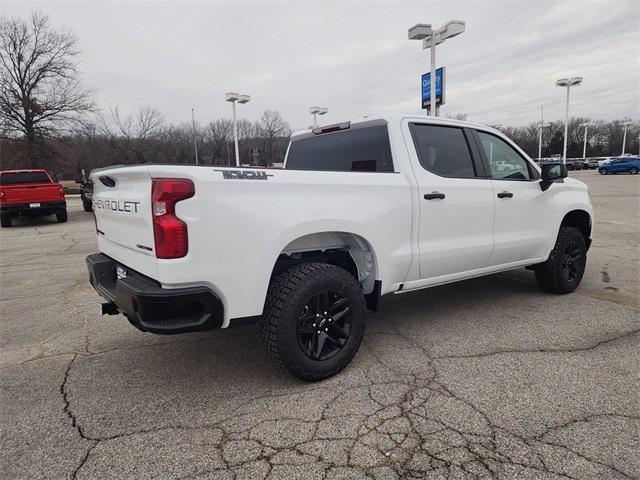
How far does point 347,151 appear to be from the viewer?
4.12 m

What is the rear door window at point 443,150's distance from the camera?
385 centimetres

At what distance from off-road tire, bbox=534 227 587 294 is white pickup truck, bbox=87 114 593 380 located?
21cm

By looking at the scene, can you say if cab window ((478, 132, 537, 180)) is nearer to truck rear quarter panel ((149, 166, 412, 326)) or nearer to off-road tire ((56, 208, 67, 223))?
truck rear quarter panel ((149, 166, 412, 326))

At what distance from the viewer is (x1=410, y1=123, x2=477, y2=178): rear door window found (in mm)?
3848

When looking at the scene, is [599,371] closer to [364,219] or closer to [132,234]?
[364,219]

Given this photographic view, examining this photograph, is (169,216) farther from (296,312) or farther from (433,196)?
(433,196)

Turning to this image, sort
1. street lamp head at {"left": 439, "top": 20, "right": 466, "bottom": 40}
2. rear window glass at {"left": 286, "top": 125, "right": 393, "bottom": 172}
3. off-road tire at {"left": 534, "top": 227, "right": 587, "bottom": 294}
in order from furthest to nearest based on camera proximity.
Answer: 1. street lamp head at {"left": 439, "top": 20, "right": 466, "bottom": 40}
2. off-road tire at {"left": 534, "top": 227, "right": 587, "bottom": 294}
3. rear window glass at {"left": 286, "top": 125, "right": 393, "bottom": 172}

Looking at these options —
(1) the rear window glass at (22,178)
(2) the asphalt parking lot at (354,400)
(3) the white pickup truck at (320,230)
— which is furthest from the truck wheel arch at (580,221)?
(1) the rear window glass at (22,178)

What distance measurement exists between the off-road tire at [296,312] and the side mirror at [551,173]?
2.70 m

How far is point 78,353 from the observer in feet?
12.6

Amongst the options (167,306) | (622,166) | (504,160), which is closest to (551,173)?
(504,160)

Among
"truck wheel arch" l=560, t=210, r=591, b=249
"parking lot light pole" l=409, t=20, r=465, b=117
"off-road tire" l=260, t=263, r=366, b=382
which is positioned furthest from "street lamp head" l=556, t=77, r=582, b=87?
"off-road tire" l=260, t=263, r=366, b=382

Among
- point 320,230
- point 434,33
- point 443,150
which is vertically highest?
point 434,33

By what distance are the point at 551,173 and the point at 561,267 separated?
1161 millimetres
